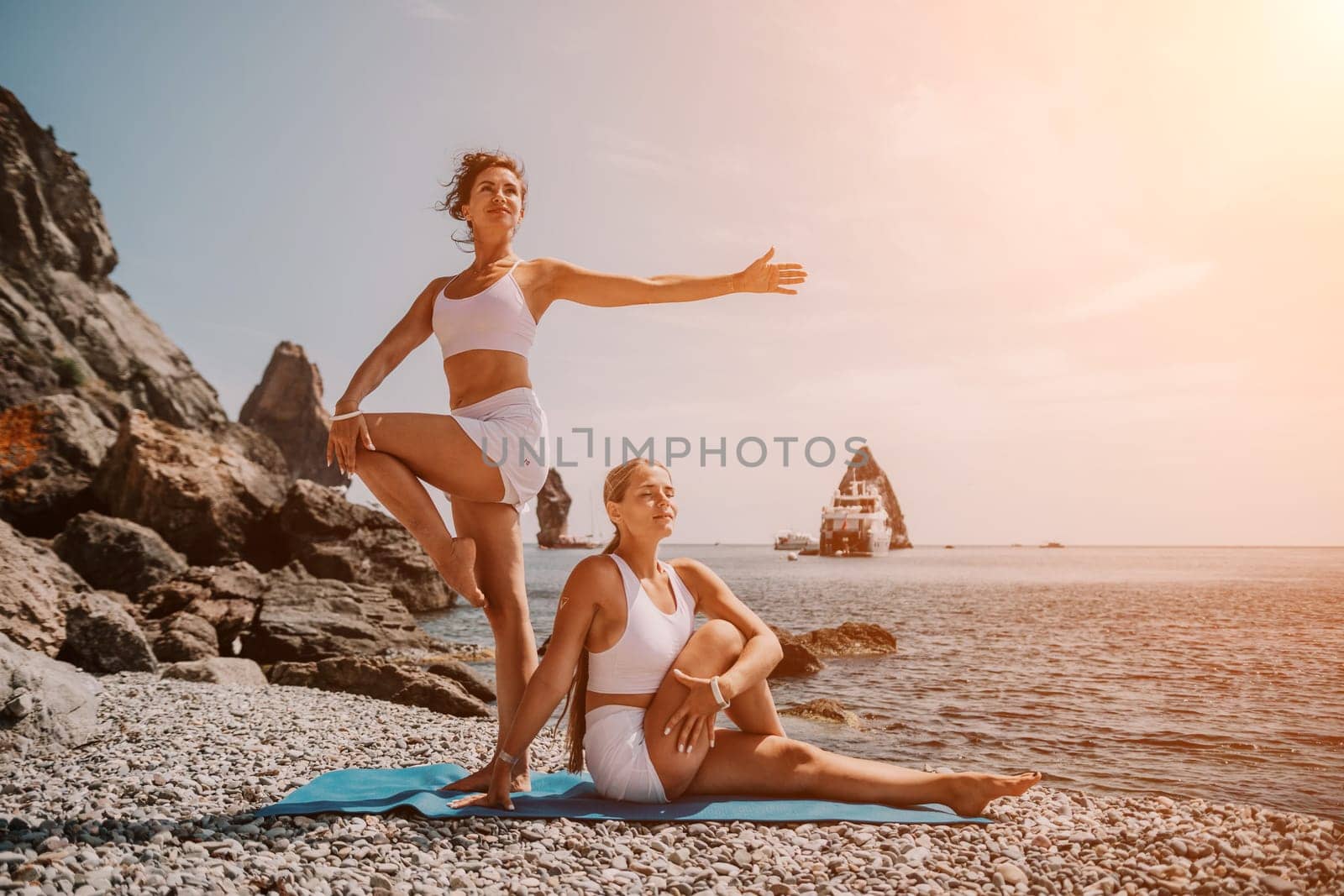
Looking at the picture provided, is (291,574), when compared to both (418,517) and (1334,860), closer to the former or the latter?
(418,517)

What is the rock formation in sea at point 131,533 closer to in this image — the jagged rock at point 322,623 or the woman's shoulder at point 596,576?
the jagged rock at point 322,623

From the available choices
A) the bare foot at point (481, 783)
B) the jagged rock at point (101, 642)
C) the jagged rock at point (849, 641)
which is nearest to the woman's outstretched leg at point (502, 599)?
the bare foot at point (481, 783)

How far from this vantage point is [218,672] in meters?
8.73

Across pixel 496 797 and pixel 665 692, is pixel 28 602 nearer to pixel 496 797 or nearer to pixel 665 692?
pixel 496 797

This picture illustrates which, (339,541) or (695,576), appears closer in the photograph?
(695,576)

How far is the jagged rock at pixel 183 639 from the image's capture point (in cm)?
1062

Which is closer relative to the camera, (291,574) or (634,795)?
(634,795)

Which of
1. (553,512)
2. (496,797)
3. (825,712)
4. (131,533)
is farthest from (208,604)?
(553,512)

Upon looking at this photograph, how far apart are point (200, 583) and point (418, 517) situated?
12.0m

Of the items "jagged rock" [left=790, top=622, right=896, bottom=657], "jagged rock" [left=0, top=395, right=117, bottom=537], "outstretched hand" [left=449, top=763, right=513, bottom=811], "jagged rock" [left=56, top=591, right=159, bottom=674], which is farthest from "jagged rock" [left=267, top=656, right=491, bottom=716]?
"jagged rock" [left=0, top=395, right=117, bottom=537]

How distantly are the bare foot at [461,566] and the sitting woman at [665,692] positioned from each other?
0.41 meters

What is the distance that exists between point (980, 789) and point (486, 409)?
2896 mm

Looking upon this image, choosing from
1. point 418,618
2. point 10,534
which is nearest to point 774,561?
point 418,618

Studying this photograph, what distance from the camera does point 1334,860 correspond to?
370cm
